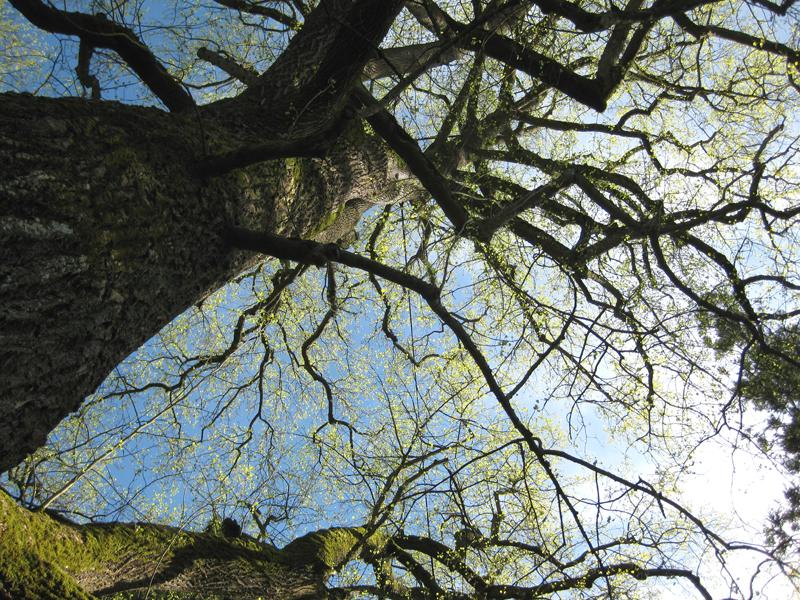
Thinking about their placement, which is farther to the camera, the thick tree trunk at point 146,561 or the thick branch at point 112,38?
the thick branch at point 112,38

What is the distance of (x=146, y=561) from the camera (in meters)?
2.79

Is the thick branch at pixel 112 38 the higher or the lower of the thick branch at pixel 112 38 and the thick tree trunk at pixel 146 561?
the higher

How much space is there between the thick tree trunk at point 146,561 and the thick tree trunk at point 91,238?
524mm

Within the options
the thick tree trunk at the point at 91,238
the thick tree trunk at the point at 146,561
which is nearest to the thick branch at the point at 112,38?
the thick tree trunk at the point at 91,238

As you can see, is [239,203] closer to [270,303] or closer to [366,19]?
[366,19]

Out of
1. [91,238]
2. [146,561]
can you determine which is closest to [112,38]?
[91,238]

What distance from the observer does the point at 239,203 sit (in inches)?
104

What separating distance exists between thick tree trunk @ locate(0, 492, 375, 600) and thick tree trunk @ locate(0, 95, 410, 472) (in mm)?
524

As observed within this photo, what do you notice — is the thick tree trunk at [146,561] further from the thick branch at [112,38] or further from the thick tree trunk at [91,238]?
the thick branch at [112,38]

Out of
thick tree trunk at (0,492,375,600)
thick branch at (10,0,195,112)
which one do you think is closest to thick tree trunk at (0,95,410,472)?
thick branch at (10,0,195,112)

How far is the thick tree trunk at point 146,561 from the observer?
192cm

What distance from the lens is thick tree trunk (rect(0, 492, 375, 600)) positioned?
1.92 m

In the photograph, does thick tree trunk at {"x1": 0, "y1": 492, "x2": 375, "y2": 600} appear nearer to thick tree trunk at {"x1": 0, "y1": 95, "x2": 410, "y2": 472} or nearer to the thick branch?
thick tree trunk at {"x1": 0, "y1": 95, "x2": 410, "y2": 472}

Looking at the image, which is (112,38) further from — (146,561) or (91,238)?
(146,561)
